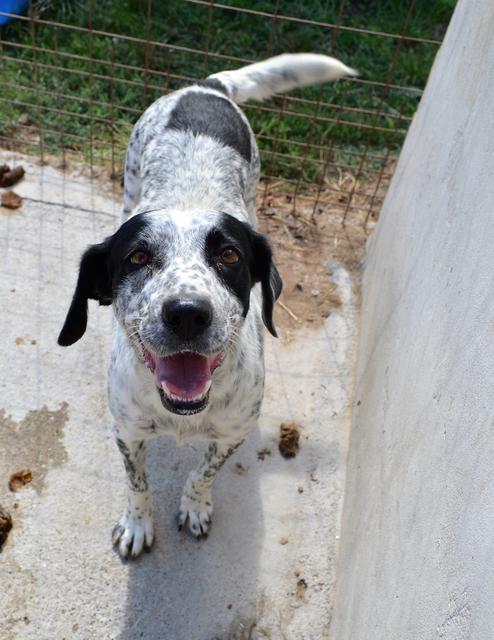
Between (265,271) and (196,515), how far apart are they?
1.11 m

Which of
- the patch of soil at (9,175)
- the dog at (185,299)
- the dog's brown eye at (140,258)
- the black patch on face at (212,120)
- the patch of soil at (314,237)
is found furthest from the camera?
the patch of soil at (9,175)

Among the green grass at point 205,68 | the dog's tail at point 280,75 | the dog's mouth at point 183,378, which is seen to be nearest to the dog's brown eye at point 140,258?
the dog's mouth at point 183,378

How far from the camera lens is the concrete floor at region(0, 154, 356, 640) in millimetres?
2535

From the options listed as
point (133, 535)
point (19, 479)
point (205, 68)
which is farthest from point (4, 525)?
point (205, 68)

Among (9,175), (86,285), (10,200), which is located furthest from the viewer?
(9,175)

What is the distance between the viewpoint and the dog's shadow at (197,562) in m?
2.52

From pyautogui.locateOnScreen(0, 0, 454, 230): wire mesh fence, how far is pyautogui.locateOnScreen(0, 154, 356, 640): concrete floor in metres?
1.11

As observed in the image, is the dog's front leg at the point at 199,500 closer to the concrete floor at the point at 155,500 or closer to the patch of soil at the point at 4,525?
the concrete floor at the point at 155,500

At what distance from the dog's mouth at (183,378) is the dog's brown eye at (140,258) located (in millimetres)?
295

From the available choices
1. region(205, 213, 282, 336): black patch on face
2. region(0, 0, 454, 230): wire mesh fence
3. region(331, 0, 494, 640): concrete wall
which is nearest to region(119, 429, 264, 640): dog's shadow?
region(331, 0, 494, 640): concrete wall

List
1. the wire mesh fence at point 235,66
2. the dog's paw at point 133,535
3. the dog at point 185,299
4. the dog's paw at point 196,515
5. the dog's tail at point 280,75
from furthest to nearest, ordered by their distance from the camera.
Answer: the wire mesh fence at point 235,66 → the dog's tail at point 280,75 → the dog's paw at point 196,515 → the dog's paw at point 133,535 → the dog at point 185,299

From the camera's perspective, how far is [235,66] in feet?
16.5

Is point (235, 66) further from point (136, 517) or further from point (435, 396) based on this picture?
point (435, 396)

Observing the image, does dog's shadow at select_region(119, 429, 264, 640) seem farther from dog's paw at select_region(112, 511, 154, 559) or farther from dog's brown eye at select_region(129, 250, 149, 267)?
dog's brown eye at select_region(129, 250, 149, 267)
